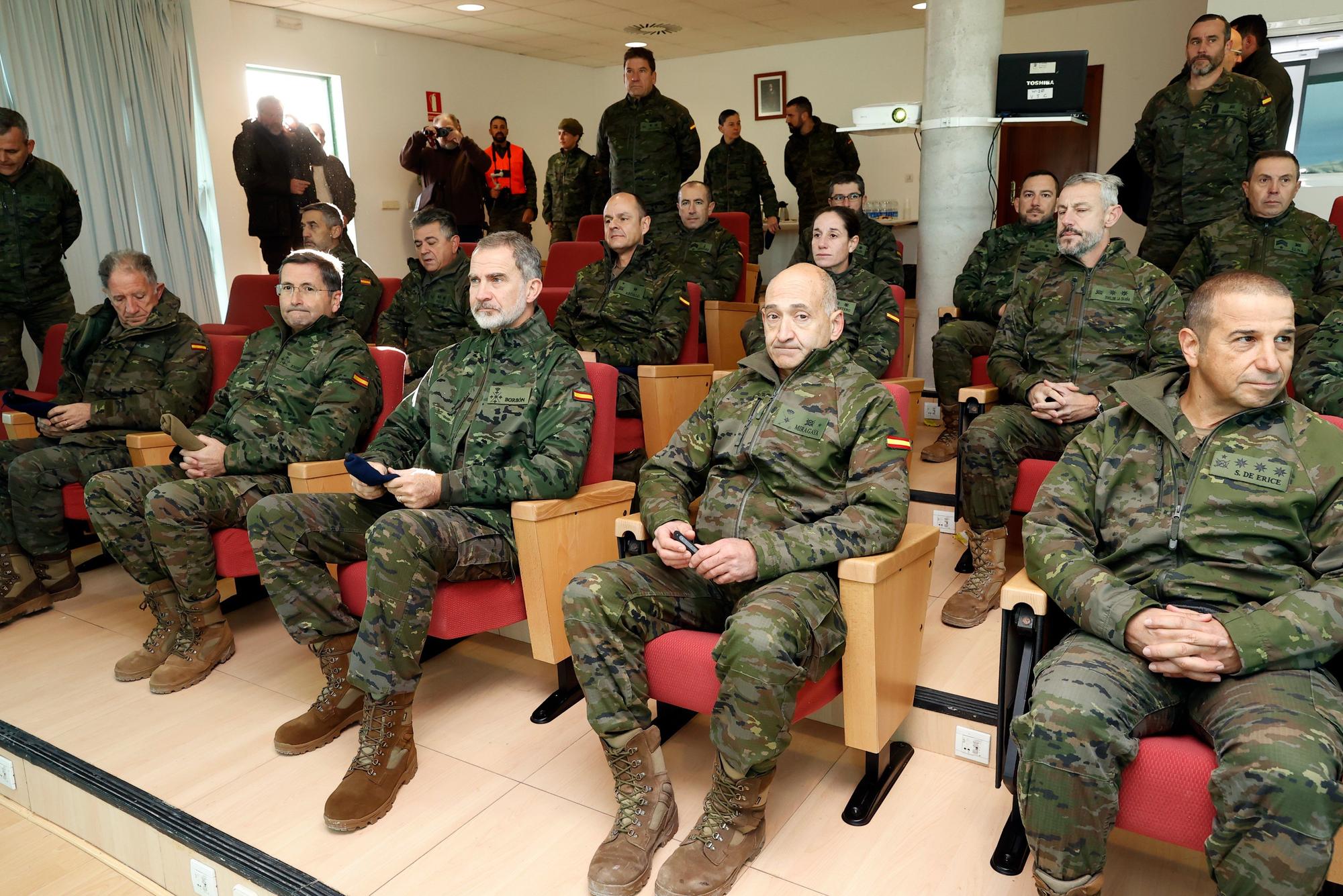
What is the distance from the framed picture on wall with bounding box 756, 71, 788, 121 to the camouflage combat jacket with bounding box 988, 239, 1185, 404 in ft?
23.7

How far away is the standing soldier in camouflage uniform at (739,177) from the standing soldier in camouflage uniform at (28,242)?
13.0ft

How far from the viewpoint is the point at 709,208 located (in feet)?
15.6

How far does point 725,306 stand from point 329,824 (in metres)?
2.82

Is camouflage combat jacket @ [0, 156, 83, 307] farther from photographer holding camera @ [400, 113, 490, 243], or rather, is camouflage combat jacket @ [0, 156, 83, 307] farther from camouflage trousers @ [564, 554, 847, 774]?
camouflage trousers @ [564, 554, 847, 774]

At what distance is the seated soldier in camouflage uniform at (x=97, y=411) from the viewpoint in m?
3.15

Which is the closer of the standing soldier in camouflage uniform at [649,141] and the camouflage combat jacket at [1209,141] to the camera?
the camouflage combat jacket at [1209,141]

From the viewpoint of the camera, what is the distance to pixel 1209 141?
3.87 meters

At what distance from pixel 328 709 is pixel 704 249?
3012 mm

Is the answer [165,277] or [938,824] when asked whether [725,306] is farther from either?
[165,277]

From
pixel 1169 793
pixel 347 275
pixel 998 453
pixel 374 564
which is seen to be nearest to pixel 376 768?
pixel 374 564

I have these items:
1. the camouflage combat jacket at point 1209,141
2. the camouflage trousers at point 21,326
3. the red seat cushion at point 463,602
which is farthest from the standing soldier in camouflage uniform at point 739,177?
the red seat cushion at point 463,602

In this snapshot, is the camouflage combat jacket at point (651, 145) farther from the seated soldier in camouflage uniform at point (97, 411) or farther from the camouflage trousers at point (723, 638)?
the camouflage trousers at point (723, 638)

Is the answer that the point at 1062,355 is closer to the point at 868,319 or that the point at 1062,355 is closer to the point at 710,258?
the point at 868,319

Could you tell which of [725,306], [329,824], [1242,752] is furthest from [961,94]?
[329,824]
